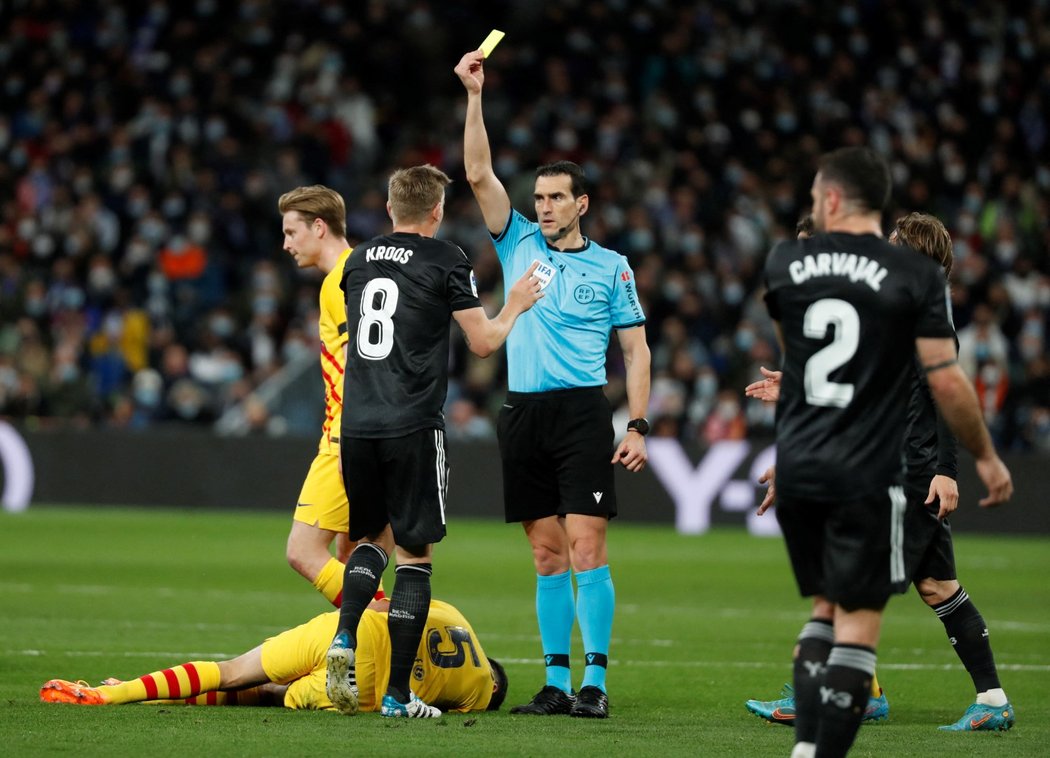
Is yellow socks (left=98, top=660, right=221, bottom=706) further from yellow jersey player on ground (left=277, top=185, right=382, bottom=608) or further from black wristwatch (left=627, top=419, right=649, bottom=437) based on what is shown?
black wristwatch (left=627, top=419, right=649, bottom=437)

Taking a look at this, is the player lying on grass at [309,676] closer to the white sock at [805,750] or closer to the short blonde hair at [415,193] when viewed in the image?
the short blonde hair at [415,193]

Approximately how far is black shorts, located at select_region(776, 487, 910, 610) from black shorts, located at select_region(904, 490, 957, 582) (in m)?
1.19

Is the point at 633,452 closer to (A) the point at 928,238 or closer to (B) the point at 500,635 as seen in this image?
(A) the point at 928,238

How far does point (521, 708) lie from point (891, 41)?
75.2ft

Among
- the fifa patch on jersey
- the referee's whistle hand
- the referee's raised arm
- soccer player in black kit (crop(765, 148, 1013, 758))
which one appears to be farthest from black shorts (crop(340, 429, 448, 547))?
soccer player in black kit (crop(765, 148, 1013, 758))

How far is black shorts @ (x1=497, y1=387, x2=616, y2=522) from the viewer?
7750 millimetres

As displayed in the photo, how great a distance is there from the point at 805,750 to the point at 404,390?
258cm

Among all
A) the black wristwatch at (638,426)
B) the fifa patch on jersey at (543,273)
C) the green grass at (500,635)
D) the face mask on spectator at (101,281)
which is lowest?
the green grass at (500,635)

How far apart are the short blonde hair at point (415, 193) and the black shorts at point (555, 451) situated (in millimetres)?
1095

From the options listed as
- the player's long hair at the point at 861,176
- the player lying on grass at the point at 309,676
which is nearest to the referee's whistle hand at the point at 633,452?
the player lying on grass at the point at 309,676

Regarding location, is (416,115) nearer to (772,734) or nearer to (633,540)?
(633,540)

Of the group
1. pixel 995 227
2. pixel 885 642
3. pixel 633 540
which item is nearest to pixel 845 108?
pixel 995 227

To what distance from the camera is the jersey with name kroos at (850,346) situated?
5.45m

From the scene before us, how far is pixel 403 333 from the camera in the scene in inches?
285
